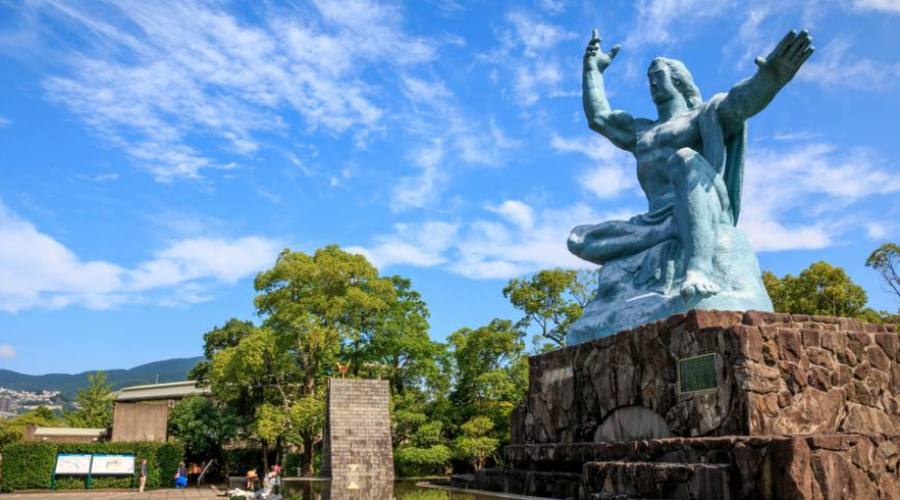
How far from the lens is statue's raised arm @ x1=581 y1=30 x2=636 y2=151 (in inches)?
424

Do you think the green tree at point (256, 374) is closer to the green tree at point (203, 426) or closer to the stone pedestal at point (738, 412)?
the green tree at point (203, 426)

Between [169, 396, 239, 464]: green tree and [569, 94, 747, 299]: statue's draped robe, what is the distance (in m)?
18.8

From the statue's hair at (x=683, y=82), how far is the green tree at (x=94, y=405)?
3654cm

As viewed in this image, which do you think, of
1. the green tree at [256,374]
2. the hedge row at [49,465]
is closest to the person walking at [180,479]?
the hedge row at [49,465]

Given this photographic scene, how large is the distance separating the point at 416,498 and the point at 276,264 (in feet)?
46.9

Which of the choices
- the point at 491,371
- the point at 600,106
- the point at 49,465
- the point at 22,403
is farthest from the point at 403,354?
the point at 22,403

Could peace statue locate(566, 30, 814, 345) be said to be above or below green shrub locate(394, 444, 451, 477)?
above

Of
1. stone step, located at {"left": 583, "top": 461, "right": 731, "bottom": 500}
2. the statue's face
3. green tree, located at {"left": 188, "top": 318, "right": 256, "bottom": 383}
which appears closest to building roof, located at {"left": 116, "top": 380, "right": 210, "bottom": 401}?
green tree, located at {"left": 188, "top": 318, "right": 256, "bottom": 383}

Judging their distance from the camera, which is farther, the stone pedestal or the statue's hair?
the statue's hair

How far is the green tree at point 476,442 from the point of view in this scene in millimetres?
20547

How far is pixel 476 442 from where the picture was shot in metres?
20.5

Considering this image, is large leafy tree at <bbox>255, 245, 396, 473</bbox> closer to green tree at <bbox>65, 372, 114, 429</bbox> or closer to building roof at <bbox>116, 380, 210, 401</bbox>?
building roof at <bbox>116, 380, 210, 401</bbox>

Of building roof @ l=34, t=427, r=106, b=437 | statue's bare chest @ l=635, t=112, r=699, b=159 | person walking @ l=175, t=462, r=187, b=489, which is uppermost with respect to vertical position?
statue's bare chest @ l=635, t=112, r=699, b=159

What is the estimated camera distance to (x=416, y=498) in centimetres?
998
